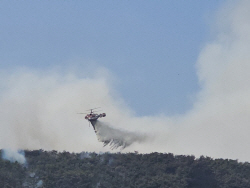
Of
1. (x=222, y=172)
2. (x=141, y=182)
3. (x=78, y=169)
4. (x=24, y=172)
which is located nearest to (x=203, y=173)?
(x=222, y=172)

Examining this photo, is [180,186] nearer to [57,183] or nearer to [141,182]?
[141,182]

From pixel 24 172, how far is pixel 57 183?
10.5m

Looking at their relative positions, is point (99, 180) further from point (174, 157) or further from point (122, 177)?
point (174, 157)

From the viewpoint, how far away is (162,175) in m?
176

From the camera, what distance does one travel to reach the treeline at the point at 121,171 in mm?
161250

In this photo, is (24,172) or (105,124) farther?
(24,172)

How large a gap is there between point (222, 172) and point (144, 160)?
20241 millimetres

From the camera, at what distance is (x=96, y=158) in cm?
18750

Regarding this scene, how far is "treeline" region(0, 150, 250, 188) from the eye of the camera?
161m

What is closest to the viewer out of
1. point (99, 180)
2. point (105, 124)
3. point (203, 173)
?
point (105, 124)

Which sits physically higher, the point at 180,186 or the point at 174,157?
the point at 174,157

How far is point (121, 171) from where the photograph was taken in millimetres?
176000

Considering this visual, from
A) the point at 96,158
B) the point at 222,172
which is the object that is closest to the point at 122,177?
the point at 96,158

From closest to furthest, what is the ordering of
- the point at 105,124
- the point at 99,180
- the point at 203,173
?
the point at 105,124 < the point at 99,180 < the point at 203,173
